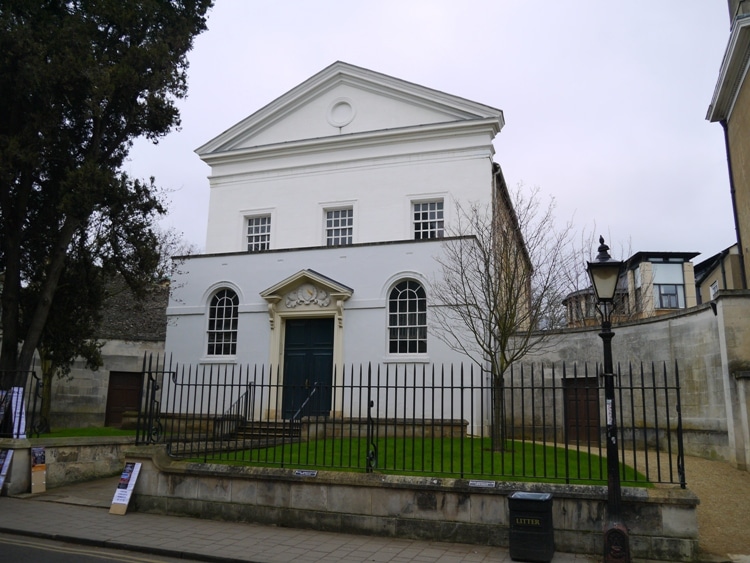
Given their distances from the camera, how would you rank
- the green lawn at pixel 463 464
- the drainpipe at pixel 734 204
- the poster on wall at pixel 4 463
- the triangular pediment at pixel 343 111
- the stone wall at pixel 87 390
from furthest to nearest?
the stone wall at pixel 87 390 → the triangular pediment at pixel 343 111 → the drainpipe at pixel 734 204 → the poster on wall at pixel 4 463 → the green lawn at pixel 463 464

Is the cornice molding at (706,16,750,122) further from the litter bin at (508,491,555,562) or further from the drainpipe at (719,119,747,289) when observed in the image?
the litter bin at (508,491,555,562)

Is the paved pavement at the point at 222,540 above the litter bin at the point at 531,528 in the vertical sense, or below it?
below

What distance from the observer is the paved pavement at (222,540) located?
25.9 feet

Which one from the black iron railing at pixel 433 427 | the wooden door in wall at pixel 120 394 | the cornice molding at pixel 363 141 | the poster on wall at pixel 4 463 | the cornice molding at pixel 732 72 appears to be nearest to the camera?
the black iron railing at pixel 433 427

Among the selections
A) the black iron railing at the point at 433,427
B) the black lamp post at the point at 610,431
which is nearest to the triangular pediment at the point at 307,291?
the black iron railing at the point at 433,427

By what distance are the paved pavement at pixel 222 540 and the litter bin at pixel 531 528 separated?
0.23 m

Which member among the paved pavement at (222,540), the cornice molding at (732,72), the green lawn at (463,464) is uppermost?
the cornice molding at (732,72)

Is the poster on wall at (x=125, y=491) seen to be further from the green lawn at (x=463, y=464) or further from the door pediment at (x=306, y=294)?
the door pediment at (x=306, y=294)

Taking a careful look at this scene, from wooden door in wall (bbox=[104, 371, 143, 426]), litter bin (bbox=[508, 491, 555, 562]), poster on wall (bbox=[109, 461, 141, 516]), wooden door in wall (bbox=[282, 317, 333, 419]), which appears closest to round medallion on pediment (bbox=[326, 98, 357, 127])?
wooden door in wall (bbox=[282, 317, 333, 419])

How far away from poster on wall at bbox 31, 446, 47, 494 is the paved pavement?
4.57 feet

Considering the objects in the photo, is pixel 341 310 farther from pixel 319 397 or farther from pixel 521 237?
pixel 521 237

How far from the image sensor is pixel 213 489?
33.2ft

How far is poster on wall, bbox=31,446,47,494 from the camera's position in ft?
40.5

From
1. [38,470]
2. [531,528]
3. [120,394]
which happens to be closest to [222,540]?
[531,528]
